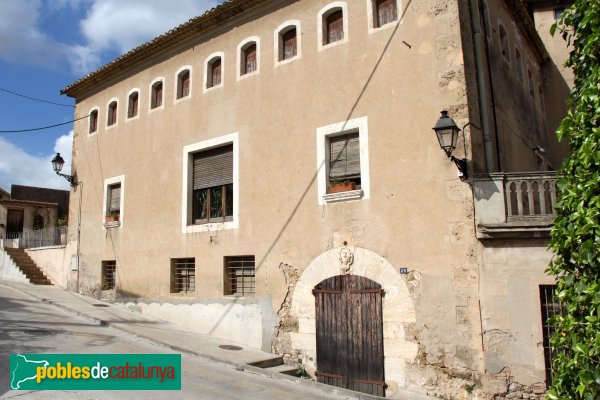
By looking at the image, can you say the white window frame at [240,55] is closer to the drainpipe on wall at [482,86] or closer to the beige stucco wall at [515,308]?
the drainpipe on wall at [482,86]

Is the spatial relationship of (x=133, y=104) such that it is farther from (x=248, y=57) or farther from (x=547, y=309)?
(x=547, y=309)

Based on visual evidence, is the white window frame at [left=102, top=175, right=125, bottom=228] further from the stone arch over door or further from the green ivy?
the green ivy

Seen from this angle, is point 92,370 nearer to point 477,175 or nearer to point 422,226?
point 422,226

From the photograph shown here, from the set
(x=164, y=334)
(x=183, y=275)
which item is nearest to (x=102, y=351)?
(x=164, y=334)

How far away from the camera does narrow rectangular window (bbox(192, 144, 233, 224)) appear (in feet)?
37.3

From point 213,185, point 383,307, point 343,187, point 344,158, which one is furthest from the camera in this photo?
point 213,185

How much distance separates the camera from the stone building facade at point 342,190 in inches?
293

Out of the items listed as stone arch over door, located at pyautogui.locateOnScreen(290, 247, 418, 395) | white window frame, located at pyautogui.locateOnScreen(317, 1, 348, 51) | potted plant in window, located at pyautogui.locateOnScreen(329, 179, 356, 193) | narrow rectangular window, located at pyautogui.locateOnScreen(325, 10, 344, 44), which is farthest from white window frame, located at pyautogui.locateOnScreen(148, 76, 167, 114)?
Answer: stone arch over door, located at pyautogui.locateOnScreen(290, 247, 418, 395)

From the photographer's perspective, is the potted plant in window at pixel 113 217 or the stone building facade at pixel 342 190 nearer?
the stone building facade at pixel 342 190

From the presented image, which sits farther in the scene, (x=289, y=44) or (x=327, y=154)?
(x=289, y=44)

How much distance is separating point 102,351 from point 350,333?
14.9 ft

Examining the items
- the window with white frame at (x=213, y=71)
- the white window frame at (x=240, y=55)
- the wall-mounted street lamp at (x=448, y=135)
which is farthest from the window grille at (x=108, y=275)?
the wall-mounted street lamp at (x=448, y=135)

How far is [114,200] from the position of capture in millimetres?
14289

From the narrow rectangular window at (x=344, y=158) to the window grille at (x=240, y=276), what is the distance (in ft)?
9.32
